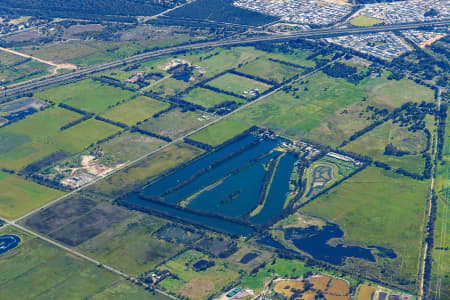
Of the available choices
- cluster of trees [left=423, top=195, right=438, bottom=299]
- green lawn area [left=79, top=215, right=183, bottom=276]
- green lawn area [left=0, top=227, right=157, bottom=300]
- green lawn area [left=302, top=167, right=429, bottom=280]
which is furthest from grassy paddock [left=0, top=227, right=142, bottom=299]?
cluster of trees [left=423, top=195, right=438, bottom=299]

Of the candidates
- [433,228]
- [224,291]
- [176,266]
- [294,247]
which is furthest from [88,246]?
[433,228]

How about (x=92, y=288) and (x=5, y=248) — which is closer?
(x=92, y=288)

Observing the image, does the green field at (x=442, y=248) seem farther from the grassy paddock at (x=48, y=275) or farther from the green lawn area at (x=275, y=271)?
the grassy paddock at (x=48, y=275)

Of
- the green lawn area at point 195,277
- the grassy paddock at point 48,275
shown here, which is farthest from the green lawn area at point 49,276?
the green lawn area at point 195,277

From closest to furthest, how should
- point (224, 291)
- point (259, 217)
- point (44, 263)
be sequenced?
1. point (224, 291)
2. point (44, 263)
3. point (259, 217)

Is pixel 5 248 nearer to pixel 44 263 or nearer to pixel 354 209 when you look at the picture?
pixel 44 263

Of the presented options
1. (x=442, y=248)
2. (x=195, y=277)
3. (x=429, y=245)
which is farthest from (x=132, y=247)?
(x=442, y=248)

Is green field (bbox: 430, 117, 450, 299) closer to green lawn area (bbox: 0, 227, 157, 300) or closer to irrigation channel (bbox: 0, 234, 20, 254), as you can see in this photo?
green lawn area (bbox: 0, 227, 157, 300)
